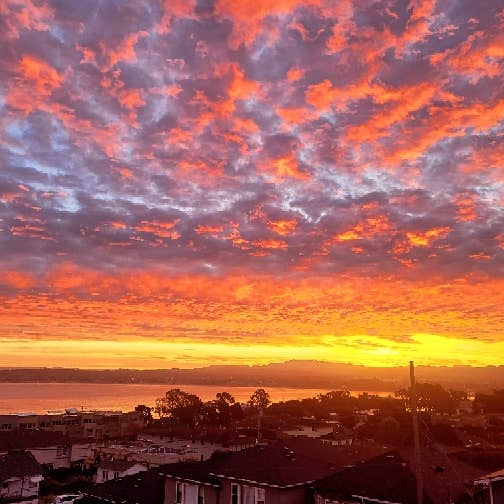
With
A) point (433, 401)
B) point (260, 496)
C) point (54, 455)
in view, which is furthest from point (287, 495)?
point (433, 401)

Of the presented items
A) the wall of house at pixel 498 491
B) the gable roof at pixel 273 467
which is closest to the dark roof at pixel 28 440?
the gable roof at pixel 273 467

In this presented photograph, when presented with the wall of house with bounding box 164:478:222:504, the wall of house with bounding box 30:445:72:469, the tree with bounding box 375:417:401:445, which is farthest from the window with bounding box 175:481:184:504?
the tree with bounding box 375:417:401:445

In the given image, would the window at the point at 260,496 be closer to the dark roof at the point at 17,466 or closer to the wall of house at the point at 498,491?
the wall of house at the point at 498,491

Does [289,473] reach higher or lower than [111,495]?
higher

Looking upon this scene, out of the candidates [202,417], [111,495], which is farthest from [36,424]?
[111,495]

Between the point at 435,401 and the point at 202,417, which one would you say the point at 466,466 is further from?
the point at 435,401

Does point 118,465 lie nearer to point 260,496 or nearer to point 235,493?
point 235,493
